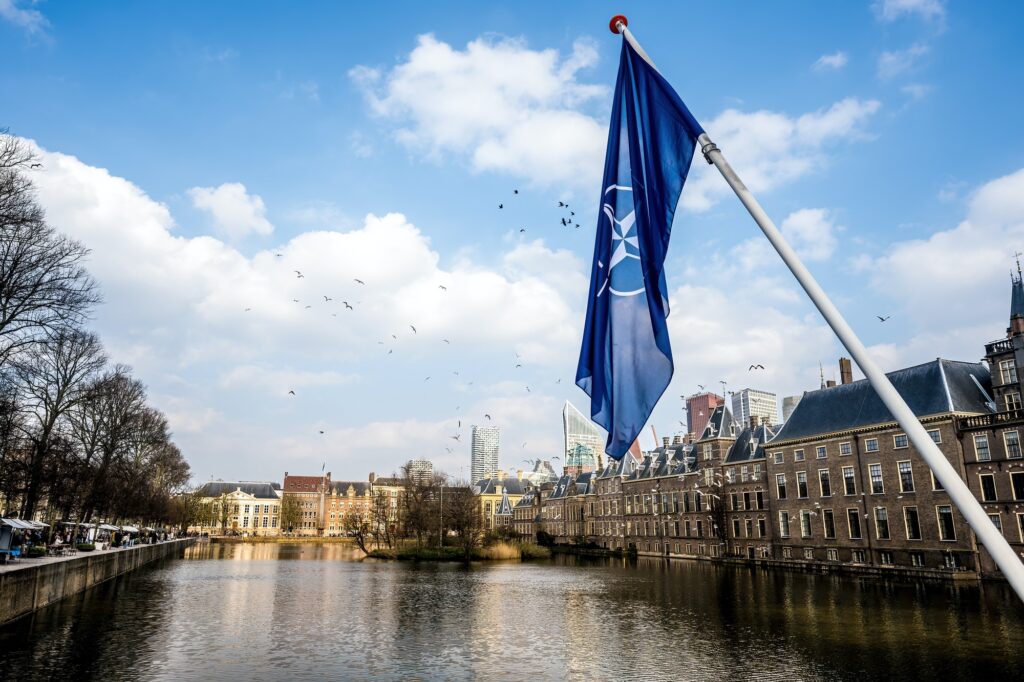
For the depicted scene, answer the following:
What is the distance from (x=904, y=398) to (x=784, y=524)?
17182 millimetres

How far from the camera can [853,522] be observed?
5975 cm

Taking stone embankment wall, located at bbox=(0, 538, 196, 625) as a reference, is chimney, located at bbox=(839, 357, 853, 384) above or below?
above

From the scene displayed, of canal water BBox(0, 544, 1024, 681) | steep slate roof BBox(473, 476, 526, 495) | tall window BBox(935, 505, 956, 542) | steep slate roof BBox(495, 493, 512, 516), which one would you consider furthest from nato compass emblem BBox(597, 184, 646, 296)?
steep slate roof BBox(473, 476, 526, 495)

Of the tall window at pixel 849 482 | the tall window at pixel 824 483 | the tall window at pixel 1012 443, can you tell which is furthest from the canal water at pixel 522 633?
the tall window at pixel 824 483

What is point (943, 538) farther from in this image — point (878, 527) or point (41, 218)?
point (41, 218)

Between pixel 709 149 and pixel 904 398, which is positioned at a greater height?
pixel 904 398

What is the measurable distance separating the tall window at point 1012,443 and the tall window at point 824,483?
1619 centimetres

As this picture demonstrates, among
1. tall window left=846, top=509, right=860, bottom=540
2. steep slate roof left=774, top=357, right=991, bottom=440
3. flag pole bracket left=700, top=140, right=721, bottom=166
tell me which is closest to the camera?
flag pole bracket left=700, top=140, right=721, bottom=166

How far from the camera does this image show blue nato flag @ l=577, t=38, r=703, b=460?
999 centimetres

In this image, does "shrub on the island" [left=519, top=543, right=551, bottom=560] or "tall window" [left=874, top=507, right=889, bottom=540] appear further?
"shrub on the island" [left=519, top=543, right=551, bottom=560]

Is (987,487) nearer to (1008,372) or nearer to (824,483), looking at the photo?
(1008,372)

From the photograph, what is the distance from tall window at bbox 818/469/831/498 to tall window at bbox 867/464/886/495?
187 inches

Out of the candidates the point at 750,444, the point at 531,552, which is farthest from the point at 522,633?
the point at 531,552

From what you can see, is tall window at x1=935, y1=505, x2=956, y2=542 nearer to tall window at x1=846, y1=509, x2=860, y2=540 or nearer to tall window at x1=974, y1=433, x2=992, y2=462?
tall window at x1=974, y1=433, x2=992, y2=462
